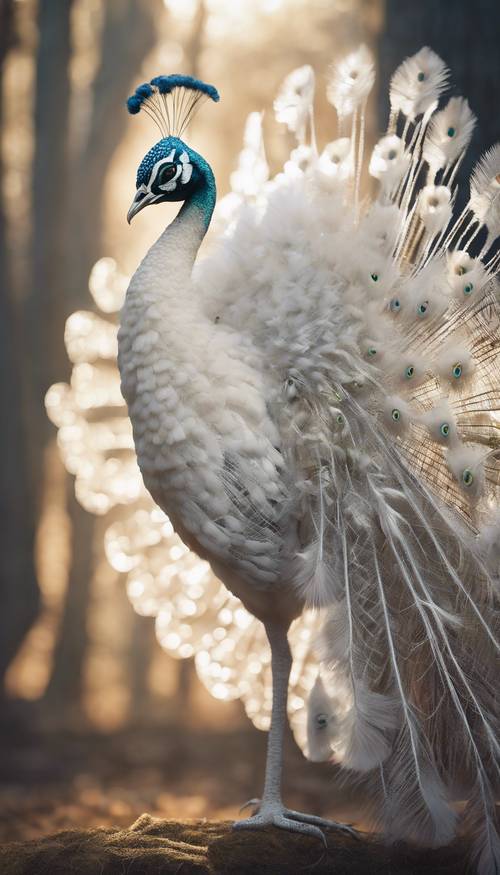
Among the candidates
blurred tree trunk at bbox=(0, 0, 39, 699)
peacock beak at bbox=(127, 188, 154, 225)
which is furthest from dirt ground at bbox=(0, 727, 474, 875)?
peacock beak at bbox=(127, 188, 154, 225)

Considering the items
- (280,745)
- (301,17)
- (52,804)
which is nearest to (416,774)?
(280,745)

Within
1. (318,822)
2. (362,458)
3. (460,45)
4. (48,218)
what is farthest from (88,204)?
(318,822)

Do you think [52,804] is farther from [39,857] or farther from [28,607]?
[39,857]

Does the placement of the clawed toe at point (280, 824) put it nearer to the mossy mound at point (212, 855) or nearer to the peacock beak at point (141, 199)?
the mossy mound at point (212, 855)

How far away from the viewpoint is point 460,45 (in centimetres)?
361

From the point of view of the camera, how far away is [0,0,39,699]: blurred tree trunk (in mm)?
4230

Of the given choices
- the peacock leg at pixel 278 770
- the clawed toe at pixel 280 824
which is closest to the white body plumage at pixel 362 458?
the peacock leg at pixel 278 770

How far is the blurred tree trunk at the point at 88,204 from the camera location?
412 centimetres

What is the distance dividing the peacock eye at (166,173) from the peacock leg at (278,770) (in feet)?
3.16

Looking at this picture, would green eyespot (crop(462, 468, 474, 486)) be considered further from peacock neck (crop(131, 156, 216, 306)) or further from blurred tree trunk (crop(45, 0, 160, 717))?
blurred tree trunk (crop(45, 0, 160, 717))

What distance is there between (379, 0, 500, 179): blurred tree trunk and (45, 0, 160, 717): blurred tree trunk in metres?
1.15

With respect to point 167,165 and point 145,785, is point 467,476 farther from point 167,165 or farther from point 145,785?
point 145,785

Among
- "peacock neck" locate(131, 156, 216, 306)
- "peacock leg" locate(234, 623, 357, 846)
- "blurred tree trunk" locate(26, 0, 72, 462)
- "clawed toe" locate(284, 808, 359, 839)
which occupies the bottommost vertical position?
"clawed toe" locate(284, 808, 359, 839)

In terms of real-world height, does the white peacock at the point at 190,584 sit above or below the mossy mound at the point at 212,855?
above
